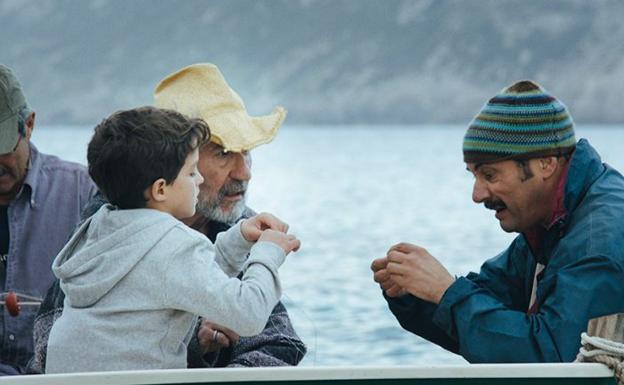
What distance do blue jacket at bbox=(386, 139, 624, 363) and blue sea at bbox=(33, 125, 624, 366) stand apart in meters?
0.63

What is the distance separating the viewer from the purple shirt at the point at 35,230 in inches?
173

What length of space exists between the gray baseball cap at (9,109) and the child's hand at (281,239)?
54.8 inches

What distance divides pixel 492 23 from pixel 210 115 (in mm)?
143016

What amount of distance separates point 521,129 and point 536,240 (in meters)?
0.34

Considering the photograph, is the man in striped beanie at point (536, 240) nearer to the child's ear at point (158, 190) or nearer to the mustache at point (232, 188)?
the mustache at point (232, 188)

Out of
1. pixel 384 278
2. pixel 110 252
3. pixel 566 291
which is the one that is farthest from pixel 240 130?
pixel 566 291

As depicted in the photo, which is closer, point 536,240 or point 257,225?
point 257,225

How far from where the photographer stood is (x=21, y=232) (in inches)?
177

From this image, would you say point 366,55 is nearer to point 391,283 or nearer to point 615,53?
point 615,53

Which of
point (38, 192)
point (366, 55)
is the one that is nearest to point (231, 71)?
point (366, 55)

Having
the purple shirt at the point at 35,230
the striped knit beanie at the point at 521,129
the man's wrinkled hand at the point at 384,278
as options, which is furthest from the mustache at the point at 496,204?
the purple shirt at the point at 35,230

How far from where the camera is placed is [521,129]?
11.6 feet

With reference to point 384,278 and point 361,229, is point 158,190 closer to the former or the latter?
point 384,278

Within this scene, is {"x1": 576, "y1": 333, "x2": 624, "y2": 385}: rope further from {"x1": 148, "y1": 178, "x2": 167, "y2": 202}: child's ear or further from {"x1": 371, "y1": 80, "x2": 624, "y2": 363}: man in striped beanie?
{"x1": 148, "y1": 178, "x2": 167, "y2": 202}: child's ear
